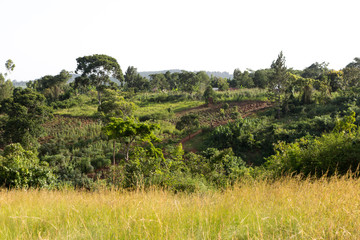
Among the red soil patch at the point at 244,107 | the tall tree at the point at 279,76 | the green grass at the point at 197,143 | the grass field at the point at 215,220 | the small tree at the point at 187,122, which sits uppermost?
the tall tree at the point at 279,76

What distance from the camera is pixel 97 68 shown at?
28.6m

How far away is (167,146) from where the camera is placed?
1595 centimetres

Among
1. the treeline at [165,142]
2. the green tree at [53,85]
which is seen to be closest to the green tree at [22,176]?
the treeline at [165,142]

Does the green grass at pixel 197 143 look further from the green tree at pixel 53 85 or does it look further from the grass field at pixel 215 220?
the green tree at pixel 53 85

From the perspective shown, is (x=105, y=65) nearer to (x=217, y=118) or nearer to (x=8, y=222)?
(x=217, y=118)

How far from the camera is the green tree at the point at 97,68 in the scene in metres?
28.2

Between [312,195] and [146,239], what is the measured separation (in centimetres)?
192

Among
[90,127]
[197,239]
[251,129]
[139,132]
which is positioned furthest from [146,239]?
[90,127]

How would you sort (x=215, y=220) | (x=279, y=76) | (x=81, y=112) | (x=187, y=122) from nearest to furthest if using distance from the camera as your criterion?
(x=215, y=220), (x=187, y=122), (x=279, y=76), (x=81, y=112)

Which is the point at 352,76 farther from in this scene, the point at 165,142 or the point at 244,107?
the point at 165,142

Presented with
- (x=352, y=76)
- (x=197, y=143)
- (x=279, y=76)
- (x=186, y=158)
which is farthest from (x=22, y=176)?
(x=352, y=76)

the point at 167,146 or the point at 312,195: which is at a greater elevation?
the point at 312,195

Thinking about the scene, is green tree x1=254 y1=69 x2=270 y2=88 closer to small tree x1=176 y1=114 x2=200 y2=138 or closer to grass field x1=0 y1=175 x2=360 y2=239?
small tree x1=176 y1=114 x2=200 y2=138

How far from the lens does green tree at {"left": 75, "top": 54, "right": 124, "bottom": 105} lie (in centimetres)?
2823
